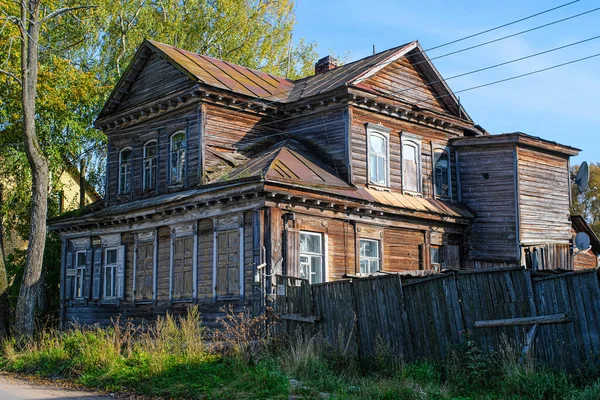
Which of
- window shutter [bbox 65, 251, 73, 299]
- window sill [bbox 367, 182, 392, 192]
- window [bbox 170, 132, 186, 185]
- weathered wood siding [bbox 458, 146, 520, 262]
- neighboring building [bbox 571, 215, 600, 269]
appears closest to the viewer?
window sill [bbox 367, 182, 392, 192]

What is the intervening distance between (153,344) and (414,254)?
32.2 ft

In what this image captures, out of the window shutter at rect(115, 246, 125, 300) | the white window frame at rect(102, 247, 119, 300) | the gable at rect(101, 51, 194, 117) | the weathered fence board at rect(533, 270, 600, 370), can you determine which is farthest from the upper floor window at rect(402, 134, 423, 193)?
the weathered fence board at rect(533, 270, 600, 370)

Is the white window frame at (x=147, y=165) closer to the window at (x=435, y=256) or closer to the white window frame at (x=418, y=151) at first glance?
the white window frame at (x=418, y=151)

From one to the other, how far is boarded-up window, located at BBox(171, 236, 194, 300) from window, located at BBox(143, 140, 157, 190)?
3171 millimetres

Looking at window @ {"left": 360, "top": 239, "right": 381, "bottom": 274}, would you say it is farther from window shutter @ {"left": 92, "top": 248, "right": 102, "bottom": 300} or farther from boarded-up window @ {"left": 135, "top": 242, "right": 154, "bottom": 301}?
window shutter @ {"left": 92, "top": 248, "right": 102, "bottom": 300}

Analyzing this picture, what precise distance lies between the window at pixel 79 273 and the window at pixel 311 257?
31.1 ft

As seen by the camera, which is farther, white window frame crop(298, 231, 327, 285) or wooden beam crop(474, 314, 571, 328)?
white window frame crop(298, 231, 327, 285)

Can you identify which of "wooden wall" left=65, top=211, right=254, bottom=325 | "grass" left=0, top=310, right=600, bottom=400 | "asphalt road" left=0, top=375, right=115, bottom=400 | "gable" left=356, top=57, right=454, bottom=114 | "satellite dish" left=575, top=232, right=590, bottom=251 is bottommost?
"asphalt road" left=0, top=375, right=115, bottom=400

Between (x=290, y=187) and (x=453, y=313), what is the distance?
6.53 metres

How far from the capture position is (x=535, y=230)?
21656 mm

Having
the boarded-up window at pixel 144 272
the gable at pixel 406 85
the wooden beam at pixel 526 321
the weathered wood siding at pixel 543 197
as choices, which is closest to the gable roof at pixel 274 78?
the gable at pixel 406 85

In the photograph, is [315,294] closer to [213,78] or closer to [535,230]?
[213,78]

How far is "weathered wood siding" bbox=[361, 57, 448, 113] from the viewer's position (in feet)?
70.7

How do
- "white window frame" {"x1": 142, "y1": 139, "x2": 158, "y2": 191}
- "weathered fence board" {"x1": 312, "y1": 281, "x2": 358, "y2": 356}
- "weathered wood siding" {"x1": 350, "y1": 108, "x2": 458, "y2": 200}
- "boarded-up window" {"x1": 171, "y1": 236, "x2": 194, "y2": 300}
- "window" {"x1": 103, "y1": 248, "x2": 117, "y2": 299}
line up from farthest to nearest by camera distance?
"window" {"x1": 103, "y1": 248, "x2": 117, "y2": 299} → "white window frame" {"x1": 142, "y1": 139, "x2": 158, "y2": 191} → "weathered wood siding" {"x1": 350, "y1": 108, "x2": 458, "y2": 200} → "boarded-up window" {"x1": 171, "y1": 236, "x2": 194, "y2": 300} → "weathered fence board" {"x1": 312, "y1": 281, "x2": 358, "y2": 356}
